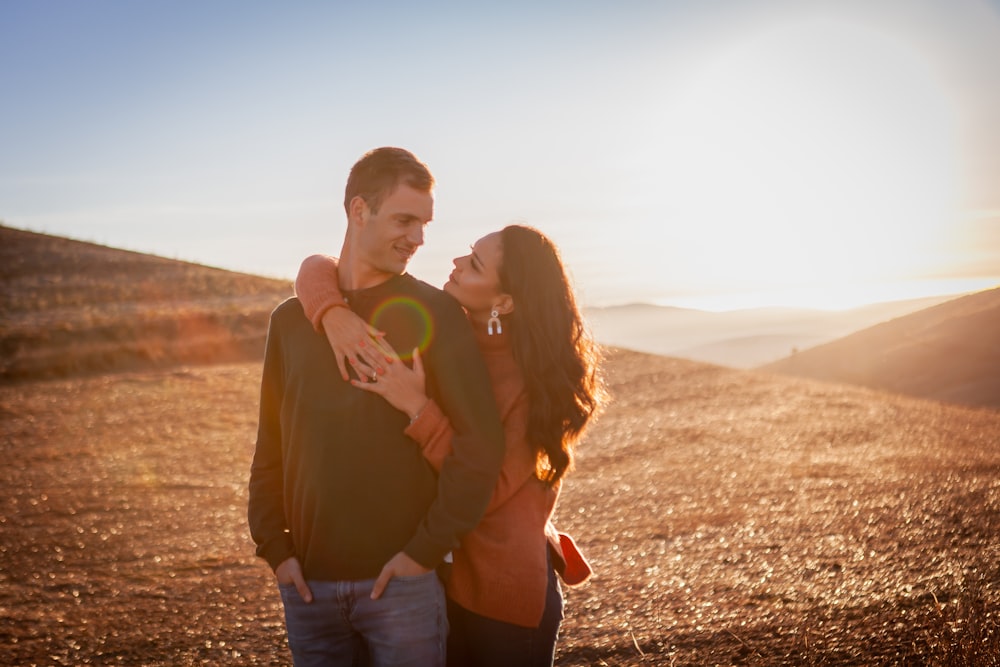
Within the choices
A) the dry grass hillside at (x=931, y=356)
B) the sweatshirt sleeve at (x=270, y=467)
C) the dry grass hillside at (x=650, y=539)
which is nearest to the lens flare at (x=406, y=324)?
the sweatshirt sleeve at (x=270, y=467)

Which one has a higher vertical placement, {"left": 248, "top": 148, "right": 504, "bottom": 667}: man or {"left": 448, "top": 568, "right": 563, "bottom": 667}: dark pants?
{"left": 248, "top": 148, "right": 504, "bottom": 667}: man

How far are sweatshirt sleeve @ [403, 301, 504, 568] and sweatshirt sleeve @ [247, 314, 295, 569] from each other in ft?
1.78

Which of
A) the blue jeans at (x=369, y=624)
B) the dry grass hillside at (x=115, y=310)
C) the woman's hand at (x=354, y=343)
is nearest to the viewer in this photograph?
the blue jeans at (x=369, y=624)

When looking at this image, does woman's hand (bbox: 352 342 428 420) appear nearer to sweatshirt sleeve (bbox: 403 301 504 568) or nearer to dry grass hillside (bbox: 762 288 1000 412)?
sweatshirt sleeve (bbox: 403 301 504 568)

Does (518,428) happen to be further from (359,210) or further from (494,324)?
(359,210)

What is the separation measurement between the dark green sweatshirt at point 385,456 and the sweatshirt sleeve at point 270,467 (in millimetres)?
45

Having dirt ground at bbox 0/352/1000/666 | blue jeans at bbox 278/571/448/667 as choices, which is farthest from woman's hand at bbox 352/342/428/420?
dirt ground at bbox 0/352/1000/666

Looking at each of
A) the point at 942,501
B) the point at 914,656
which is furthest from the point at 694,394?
the point at 914,656

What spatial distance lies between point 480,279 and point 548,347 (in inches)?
14.1

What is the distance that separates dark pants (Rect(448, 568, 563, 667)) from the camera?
264 cm

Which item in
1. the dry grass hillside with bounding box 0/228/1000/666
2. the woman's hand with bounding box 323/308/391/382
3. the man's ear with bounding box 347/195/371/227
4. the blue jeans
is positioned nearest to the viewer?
the blue jeans

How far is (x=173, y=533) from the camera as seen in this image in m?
7.96

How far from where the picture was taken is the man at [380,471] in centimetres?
242

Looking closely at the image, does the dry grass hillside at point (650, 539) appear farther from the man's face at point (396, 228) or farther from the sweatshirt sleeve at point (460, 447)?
the man's face at point (396, 228)
